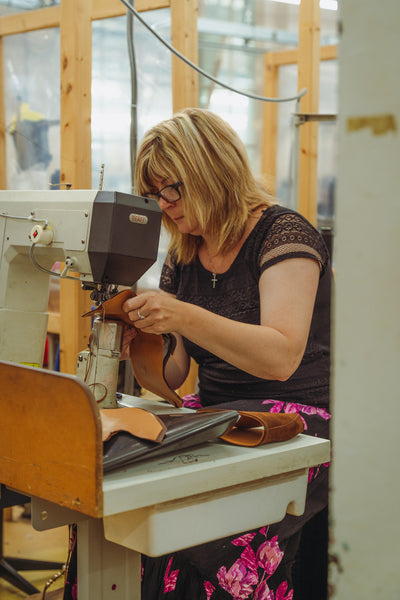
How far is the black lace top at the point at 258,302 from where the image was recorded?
145 centimetres

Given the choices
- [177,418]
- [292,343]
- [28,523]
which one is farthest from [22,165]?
[177,418]

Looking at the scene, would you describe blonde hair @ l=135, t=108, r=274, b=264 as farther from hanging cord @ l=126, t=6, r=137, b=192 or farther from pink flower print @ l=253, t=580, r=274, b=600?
pink flower print @ l=253, t=580, r=274, b=600

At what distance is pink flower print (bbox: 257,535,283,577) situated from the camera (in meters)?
1.21

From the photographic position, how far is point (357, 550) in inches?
18.2

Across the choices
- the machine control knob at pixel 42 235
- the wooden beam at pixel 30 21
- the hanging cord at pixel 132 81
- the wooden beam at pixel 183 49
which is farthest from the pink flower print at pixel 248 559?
the wooden beam at pixel 30 21

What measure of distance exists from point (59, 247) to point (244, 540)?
62 centimetres

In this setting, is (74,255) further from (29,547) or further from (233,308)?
(29,547)

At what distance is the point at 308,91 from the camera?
2605 millimetres

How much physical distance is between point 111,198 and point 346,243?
0.69 meters

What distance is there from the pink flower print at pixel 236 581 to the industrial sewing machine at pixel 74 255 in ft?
1.19

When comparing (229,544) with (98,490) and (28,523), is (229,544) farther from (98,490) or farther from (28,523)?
(28,523)

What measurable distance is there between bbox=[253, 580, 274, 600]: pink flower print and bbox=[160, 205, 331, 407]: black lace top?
408 millimetres

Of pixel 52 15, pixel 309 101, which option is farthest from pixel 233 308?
pixel 52 15

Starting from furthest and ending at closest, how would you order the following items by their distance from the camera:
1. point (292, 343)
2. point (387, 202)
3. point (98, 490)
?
point (292, 343) → point (98, 490) → point (387, 202)
